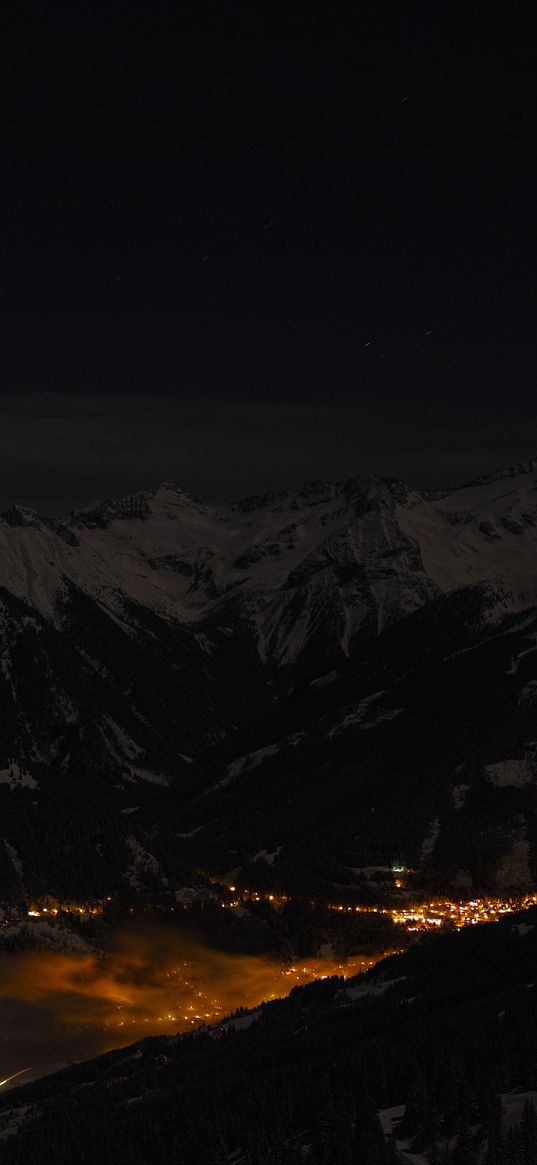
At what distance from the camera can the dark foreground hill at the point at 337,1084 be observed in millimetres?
108438

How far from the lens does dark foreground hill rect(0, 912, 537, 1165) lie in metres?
108

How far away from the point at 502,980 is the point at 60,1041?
6143cm

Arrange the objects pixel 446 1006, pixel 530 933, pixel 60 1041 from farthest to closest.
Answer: pixel 60 1041, pixel 530 933, pixel 446 1006

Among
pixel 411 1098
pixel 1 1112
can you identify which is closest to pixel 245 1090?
pixel 411 1098

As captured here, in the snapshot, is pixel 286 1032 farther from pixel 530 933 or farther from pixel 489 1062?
pixel 489 1062

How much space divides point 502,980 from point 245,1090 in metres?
35.4

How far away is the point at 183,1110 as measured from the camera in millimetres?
133125

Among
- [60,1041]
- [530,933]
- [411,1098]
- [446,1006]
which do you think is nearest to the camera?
[411,1098]

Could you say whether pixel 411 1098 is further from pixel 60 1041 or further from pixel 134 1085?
pixel 60 1041

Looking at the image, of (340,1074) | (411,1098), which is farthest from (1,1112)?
(411,1098)

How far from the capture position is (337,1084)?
12538 cm

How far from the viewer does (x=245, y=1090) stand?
13425 centimetres

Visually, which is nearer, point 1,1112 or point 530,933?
point 1,1112

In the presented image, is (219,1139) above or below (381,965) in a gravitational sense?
above
